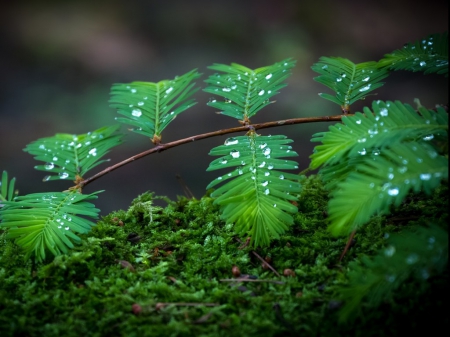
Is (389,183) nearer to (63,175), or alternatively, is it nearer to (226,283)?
(226,283)

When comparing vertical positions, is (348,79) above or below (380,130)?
above

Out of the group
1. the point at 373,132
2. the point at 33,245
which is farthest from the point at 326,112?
the point at 33,245

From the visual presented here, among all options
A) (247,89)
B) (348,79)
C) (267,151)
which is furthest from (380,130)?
(247,89)

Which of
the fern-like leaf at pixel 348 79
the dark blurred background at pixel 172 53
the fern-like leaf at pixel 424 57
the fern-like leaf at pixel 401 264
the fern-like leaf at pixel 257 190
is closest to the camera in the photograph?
the fern-like leaf at pixel 401 264

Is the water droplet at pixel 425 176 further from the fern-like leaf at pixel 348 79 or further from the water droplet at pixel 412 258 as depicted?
the fern-like leaf at pixel 348 79

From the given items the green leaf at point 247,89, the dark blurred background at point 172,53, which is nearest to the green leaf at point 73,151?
the green leaf at point 247,89
